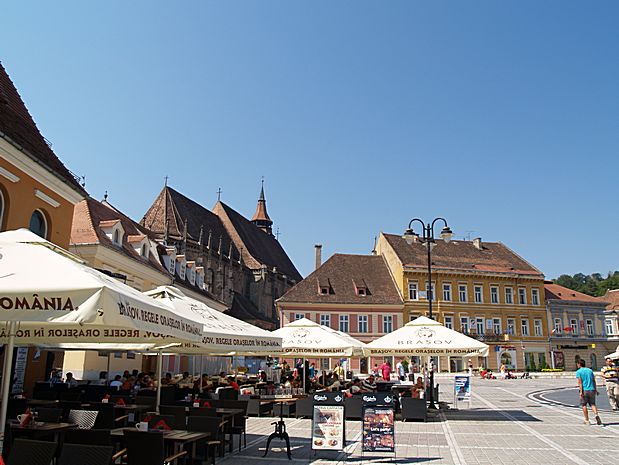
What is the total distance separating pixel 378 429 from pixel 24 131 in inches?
568

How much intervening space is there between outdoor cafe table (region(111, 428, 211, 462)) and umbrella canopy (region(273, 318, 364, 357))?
876cm

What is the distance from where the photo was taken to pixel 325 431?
33.9 ft

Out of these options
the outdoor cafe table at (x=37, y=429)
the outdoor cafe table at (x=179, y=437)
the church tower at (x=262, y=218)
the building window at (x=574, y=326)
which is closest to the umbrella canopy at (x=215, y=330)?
the outdoor cafe table at (x=179, y=437)

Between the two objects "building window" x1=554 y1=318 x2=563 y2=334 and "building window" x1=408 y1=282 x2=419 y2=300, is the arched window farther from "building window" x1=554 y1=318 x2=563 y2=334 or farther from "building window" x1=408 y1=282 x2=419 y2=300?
"building window" x1=554 y1=318 x2=563 y2=334

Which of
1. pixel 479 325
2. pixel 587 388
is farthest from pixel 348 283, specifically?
pixel 587 388

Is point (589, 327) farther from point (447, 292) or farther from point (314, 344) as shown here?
point (314, 344)

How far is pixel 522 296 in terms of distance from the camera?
58.2 m

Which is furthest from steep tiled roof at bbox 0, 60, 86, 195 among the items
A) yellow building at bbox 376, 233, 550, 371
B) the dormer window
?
yellow building at bbox 376, 233, 550, 371

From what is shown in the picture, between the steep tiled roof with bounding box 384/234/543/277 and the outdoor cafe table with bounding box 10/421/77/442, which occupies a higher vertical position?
the steep tiled roof with bounding box 384/234/543/277

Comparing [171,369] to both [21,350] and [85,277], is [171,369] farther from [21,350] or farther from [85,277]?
[85,277]

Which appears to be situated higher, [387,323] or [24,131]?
[24,131]

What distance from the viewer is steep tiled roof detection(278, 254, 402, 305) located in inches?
2111

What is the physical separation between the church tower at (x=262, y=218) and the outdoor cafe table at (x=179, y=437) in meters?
90.3

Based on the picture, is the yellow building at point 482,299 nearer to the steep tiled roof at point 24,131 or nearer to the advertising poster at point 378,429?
the steep tiled roof at point 24,131
